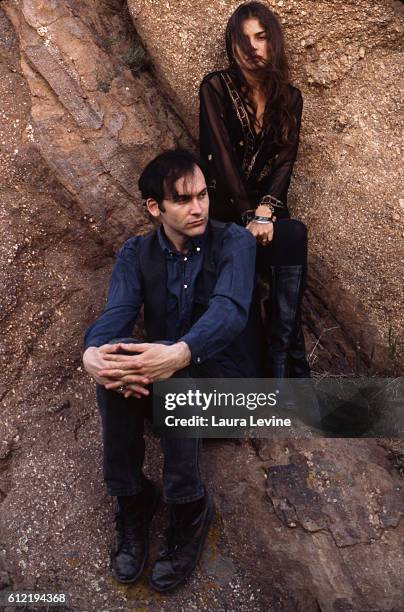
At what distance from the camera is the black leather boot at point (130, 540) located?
3094 millimetres

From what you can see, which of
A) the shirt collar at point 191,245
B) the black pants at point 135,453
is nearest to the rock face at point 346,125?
the shirt collar at point 191,245

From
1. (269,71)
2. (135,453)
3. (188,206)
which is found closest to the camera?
(135,453)

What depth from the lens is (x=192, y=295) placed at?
3.25m

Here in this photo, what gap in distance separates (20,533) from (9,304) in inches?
45.0

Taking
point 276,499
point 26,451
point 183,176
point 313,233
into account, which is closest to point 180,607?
point 276,499

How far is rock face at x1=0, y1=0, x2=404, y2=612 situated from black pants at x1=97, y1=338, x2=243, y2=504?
1.19 feet

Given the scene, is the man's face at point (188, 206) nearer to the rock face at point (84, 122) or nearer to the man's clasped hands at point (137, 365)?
the man's clasped hands at point (137, 365)

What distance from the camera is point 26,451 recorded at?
362 cm

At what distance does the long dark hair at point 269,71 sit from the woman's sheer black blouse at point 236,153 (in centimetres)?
4

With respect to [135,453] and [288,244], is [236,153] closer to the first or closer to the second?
[288,244]

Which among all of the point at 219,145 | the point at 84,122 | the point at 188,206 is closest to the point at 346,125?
the point at 219,145

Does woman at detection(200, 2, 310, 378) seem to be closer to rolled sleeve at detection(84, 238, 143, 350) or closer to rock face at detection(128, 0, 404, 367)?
rock face at detection(128, 0, 404, 367)

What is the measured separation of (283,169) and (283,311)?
72cm

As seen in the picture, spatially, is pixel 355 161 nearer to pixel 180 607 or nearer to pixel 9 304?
pixel 9 304
